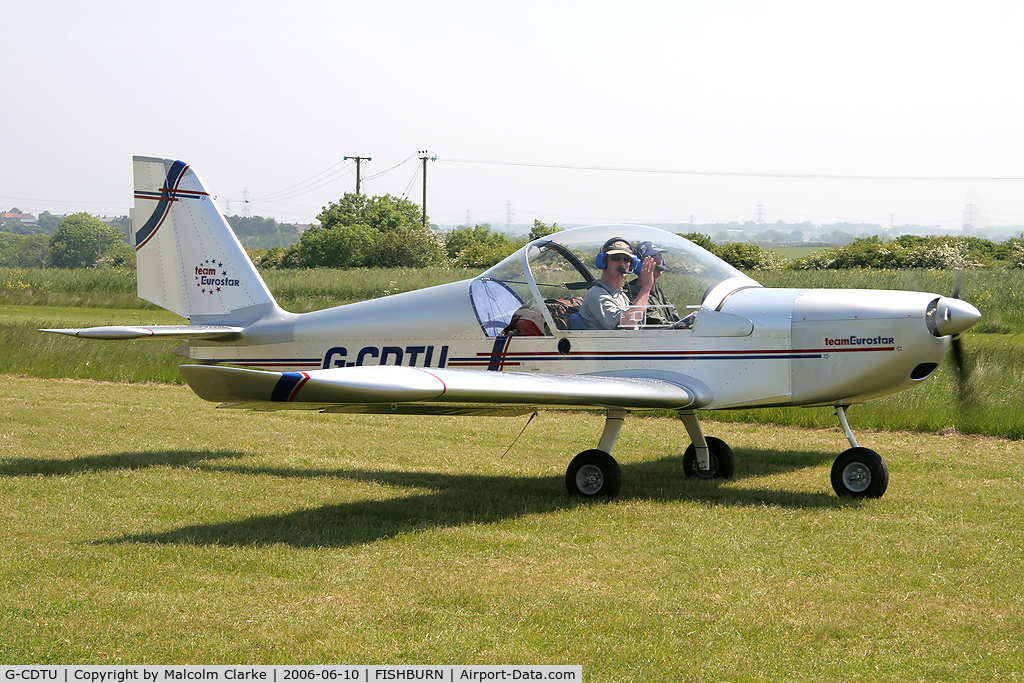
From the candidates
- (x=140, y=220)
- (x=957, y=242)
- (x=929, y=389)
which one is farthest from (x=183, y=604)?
(x=957, y=242)

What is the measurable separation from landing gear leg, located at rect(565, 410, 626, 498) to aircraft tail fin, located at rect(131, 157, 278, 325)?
4182 mm

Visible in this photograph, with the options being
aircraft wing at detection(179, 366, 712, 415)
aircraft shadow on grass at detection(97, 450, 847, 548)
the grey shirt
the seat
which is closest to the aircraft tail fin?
aircraft shadow on grass at detection(97, 450, 847, 548)

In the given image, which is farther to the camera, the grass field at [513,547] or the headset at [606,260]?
Result: the headset at [606,260]

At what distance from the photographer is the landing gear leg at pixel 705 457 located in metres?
8.66

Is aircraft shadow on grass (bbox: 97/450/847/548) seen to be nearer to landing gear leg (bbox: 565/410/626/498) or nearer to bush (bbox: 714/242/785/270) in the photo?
landing gear leg (bbox: 565/410/626/498)

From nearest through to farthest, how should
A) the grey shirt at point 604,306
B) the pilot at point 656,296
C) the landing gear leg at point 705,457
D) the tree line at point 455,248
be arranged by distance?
the pilot at point 656,296, the grey shirt at point 604,306, the landing gear leg at point 705,457, the tree line at point 455,248

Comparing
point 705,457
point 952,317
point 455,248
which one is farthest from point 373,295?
point 455,248

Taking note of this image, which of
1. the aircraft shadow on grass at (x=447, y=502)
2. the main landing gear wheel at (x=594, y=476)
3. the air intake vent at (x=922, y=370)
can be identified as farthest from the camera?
the main landing gear wheel at (x=594, y=476)

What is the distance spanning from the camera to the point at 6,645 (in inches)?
169

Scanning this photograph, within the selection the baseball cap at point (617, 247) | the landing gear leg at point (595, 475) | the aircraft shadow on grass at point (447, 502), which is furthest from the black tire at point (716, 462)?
the baseball cap at point (617, 247)

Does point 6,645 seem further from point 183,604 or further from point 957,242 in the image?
point 957,242

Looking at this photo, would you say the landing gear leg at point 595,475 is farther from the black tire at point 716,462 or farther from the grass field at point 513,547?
the black tire at point 716,462

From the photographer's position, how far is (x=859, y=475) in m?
7.65

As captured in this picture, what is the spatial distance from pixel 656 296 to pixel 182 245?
514 cm
